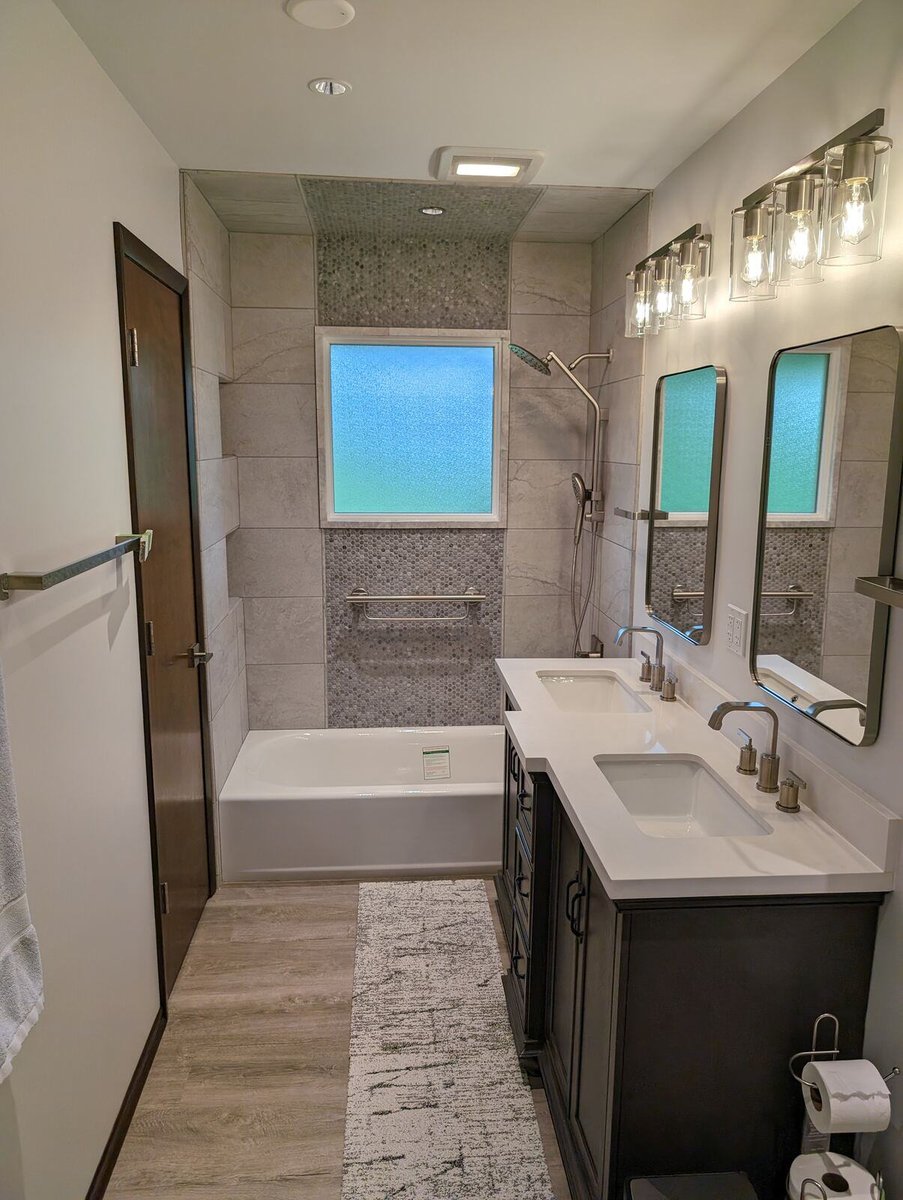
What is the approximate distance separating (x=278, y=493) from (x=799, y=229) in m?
2.51

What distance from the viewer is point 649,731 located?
92.1 inches

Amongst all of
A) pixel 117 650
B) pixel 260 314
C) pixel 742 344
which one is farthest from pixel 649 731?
pixel 260 314

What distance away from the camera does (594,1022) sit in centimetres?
176

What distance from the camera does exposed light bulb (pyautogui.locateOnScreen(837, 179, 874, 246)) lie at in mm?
1571

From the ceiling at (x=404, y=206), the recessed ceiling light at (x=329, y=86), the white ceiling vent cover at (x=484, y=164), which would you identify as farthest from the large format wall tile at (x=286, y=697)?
the recessed ceiling light at (x=329, y=86)

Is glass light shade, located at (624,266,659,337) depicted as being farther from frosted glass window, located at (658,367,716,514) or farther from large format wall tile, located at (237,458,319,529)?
large format wall tile, located at (237,458,319,529)

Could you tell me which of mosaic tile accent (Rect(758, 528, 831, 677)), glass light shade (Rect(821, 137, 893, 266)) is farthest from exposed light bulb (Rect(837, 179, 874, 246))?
mosaic tile accent (Rect(758, 528, 831, 677))

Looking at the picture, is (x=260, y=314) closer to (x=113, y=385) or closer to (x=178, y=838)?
(x=113, y=385)

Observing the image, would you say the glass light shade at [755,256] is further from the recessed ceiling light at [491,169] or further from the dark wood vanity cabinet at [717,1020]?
the dark wood vanity cabinet at [717,1020]

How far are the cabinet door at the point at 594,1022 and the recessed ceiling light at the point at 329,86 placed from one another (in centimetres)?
196

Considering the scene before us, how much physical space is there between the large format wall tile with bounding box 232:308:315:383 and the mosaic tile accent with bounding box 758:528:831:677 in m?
2.32

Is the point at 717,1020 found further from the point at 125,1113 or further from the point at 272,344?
the point at 272,344

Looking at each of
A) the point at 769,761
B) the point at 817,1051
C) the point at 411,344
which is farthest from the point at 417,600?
the point at 817,1051

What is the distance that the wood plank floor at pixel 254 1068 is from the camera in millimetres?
1979
